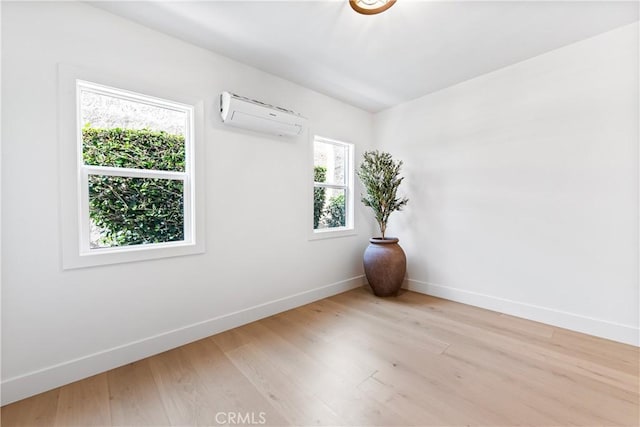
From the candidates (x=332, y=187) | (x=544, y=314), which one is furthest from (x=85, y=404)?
(x=544, y=314)

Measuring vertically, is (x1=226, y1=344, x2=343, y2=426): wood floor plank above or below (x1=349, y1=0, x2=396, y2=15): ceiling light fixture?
below

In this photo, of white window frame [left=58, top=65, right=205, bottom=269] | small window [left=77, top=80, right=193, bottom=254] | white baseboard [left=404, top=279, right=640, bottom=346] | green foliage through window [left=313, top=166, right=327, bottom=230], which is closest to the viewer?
white window frame [left=58, top=65, right=205, bottom=269]

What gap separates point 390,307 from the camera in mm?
2963

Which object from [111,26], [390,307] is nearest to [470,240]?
[390,307]

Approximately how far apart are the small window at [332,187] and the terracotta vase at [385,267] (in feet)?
1.71

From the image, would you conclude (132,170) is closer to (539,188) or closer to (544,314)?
(539,188)

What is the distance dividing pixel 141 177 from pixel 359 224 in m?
2.63

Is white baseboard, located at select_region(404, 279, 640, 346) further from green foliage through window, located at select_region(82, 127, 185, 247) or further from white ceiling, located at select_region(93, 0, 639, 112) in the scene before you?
green foliage through window, located at select_region(82, 127, 185, 247)

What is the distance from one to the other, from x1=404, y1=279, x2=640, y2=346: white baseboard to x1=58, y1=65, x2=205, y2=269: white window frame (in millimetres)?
2779

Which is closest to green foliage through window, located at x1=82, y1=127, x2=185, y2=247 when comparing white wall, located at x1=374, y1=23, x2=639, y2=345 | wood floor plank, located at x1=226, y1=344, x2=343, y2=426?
wood floor plank, located at x1=226, y1=344, x2=343, y2=426

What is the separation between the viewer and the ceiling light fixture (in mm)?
1743

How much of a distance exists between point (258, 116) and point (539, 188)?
2.74 meters

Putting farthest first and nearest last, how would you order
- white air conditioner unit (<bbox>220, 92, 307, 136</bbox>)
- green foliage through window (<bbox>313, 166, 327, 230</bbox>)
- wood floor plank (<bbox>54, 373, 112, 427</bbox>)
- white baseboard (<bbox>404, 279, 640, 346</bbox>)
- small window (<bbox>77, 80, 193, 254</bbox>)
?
green foliage through window (<bbox>313, 166, 327, 230</bbox>)
white air conditioner unit (<bbox>220, 92, 307, 136</bbox>)
white baseboard (<bbox>404, 279, 640, 346</bbox>)
small window (<bbox>77, 80, 193, 254</bbox>)
wood floor plank (<bbox>54, 373, 112, 427</bbox>)

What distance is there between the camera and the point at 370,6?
70.4 inches
